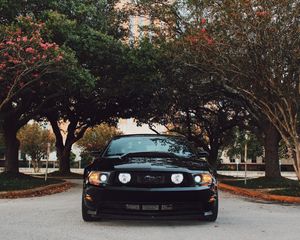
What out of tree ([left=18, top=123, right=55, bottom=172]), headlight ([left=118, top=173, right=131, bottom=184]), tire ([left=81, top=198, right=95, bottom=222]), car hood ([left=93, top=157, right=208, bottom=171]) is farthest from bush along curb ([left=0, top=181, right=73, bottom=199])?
tree ([left=18, top=123, right=55, bottom=172])

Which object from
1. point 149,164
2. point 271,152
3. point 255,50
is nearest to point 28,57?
point 255,50

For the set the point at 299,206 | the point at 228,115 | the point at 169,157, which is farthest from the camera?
the point at 228,115

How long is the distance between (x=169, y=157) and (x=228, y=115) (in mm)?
23966

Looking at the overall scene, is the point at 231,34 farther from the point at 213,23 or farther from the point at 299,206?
the point at 299,206

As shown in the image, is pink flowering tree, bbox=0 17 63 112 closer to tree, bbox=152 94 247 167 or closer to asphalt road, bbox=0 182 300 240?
asphalt road, bbox=0 182 300 240

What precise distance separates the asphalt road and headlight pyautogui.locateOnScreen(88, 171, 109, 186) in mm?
691

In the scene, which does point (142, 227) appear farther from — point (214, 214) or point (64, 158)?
point (64, 158)

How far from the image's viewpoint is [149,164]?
7055 millimetres

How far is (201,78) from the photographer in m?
19.6

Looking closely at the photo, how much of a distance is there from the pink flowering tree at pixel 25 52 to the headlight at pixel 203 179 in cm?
813

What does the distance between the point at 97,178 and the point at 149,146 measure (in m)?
1.66

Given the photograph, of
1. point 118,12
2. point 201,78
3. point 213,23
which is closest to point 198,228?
point 213,23

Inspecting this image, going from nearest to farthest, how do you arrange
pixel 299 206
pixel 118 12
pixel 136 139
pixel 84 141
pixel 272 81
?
1. pixel 136 139
2. pixel 299 206
3. pixel 272 81
4. pixel 118 12
5. pixel 84 141

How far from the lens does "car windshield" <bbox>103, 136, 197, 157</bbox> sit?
27.0 feet
